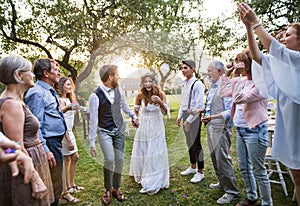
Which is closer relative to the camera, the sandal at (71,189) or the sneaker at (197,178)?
the sandal at (71,189)

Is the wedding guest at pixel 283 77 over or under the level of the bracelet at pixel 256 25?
under

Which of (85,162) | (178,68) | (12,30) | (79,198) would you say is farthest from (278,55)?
(12,30)

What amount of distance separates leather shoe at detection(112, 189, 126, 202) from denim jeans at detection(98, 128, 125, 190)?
0.06 m

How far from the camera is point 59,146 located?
2426 mm

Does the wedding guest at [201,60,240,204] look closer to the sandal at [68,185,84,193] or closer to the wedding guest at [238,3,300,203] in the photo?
the wedding guest at [238,3,300,203]

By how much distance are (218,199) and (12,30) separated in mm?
9531

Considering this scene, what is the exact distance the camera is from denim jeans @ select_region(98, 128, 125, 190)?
292cm

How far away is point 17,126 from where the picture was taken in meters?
1.52

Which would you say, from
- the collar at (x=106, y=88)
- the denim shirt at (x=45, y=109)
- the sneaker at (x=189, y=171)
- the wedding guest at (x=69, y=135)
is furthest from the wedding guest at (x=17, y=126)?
the sneaker at (x=189, y=171)

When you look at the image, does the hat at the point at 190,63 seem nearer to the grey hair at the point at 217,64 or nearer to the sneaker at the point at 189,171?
the grey hair at the point at 217,64

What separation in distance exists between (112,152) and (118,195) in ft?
2.16

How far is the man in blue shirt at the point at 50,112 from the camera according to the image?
2.23 m

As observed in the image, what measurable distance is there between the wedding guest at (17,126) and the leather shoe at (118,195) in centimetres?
161

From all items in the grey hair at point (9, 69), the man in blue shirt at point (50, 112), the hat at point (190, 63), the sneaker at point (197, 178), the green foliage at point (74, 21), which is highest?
the green foliage at point (74, 21)
